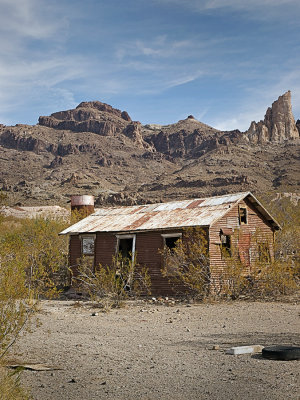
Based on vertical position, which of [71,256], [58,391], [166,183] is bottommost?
[58,391]

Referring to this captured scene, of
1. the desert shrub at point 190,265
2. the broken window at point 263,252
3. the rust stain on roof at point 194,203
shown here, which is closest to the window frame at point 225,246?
the desert shrub at point 190,265

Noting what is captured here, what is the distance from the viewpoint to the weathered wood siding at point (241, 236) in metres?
19.7

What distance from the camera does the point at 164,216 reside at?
72.8 ft

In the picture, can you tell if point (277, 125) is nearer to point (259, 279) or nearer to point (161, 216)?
point (161, 216)

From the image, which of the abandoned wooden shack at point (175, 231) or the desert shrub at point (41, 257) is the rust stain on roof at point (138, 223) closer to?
the abandoned wooden shack at point (175, 231)

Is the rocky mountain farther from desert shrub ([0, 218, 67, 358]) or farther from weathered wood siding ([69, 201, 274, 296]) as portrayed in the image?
desert shrub ([0, 218, 67, 358])

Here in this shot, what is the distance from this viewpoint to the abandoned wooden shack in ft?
66.0

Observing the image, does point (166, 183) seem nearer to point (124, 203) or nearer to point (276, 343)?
point (124, 203)

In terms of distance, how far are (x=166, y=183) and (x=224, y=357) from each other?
86382 millimetres

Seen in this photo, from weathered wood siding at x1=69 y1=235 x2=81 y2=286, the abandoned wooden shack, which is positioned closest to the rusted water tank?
the abandoned wooden shack

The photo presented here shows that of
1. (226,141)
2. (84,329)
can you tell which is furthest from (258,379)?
(226,141)

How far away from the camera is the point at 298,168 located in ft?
292

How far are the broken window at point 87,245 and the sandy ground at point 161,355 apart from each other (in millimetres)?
7215

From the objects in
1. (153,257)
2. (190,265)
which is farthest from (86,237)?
(190,265)
